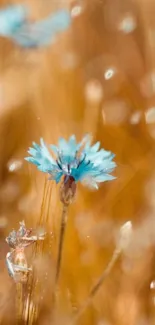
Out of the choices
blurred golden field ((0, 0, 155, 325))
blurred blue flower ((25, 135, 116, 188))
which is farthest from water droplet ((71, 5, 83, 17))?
blurred blue flower ((25, 135, 116, 188))

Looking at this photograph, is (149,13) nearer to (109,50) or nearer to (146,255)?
(109,50)

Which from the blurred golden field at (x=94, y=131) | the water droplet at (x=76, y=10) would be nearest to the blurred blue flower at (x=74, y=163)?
the blurred golden field at (x=94, y=131)

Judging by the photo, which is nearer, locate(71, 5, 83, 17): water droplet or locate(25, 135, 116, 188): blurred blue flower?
locate(25, 135, 116, 188): blurred blue flower

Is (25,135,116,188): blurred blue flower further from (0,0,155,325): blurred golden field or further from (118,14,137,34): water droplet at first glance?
(118,14,137,34): water droplet

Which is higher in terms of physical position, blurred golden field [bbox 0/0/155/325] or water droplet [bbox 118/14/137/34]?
water droplet [bbox 118/14/137/34]

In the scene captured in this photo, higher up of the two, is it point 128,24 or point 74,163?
point 128,24

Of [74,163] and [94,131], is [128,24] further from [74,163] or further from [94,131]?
[74,163]

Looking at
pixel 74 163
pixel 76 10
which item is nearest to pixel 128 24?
pixel 76 10

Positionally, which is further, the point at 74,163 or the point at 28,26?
the point at 28,26
